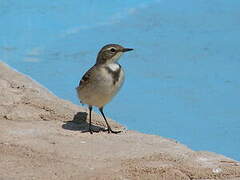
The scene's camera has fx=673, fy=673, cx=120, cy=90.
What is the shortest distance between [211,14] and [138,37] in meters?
1.85

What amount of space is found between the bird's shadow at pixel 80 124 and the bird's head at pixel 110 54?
2.17ft

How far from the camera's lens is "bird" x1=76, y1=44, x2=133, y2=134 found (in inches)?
251

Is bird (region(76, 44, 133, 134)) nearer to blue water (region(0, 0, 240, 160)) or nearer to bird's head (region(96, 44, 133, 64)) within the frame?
bird's head (region(96, 44, 133, 64))

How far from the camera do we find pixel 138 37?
12750 mm

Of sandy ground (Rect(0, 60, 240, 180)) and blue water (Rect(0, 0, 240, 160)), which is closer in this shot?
sandy ground (Rect(0, 60, 240, 180))

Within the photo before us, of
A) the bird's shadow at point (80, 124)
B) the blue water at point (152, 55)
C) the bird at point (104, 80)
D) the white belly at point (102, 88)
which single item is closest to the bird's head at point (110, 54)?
the bird at point (104, 80)

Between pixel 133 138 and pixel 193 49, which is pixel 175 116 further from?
pixel 133 138

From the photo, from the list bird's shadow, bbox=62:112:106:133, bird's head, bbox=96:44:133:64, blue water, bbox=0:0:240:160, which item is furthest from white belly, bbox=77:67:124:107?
blue water, bbox=0:0:240:160

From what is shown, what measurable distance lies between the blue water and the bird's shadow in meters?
2.19

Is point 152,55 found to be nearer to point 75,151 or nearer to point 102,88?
point 102,88

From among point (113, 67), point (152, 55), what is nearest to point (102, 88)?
point (113, 67)

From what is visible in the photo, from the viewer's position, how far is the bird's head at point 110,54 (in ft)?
21.4

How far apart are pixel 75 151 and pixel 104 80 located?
1070 mm

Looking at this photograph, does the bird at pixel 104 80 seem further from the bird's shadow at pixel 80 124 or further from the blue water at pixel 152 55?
the blue water at pixel 152 55
